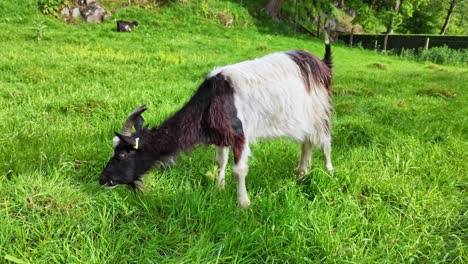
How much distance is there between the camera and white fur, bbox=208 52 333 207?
3701 mm

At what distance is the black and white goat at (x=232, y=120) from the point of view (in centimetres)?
354

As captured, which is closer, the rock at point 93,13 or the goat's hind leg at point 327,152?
the goat's hind leg at point 327,152

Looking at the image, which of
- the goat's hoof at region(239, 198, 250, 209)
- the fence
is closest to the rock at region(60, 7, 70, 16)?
the goat's hoof at region(239, 198, 250, 209)

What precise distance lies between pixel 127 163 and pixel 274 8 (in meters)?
27.5

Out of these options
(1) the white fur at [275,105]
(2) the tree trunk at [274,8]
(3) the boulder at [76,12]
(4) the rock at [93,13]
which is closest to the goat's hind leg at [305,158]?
(1) the white fur at [275,105]

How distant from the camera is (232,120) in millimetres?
3564

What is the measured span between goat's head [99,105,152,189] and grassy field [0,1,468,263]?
0.47 ft

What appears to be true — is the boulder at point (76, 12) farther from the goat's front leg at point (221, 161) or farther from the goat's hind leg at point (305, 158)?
the goat's hind leg at point (305, 158)

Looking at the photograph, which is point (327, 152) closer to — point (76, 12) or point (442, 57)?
point (76, 12)

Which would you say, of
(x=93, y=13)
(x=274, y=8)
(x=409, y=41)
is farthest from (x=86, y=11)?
(x=409, y=41)

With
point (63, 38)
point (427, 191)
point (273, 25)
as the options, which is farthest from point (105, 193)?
point (273, 25)

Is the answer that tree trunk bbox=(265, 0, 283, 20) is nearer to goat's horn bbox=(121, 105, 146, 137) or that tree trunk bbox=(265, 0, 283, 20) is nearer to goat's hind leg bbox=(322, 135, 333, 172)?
goat's hind leg bbox=(322, 135, 333, 172)

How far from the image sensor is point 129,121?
3.58m

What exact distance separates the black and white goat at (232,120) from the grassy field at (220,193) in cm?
27
